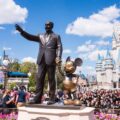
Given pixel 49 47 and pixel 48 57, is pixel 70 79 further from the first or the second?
pixel 49 47

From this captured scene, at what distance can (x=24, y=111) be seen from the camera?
32.4 feet

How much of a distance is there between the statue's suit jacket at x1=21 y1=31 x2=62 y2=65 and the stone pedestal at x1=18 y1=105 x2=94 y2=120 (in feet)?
4.29

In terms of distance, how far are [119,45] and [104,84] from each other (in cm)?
2521

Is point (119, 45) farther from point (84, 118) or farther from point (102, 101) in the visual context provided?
point (84, 118)

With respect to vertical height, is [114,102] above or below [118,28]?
below

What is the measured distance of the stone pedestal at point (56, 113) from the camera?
9.30m

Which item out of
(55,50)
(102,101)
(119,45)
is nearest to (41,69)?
(55,50)

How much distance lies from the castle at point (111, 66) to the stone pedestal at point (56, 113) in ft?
397

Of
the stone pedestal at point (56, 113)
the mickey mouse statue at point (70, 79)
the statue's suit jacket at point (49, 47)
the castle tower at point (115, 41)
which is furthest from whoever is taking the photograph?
the castle tower at point (115, 41)

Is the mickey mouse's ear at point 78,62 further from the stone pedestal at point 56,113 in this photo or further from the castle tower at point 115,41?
the castle tower at point 115,41

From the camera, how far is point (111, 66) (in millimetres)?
141125

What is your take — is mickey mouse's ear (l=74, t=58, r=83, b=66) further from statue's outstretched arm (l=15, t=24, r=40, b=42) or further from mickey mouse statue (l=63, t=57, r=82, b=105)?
statue's outstretched arm (l=15, t=24, r=40, b=42)

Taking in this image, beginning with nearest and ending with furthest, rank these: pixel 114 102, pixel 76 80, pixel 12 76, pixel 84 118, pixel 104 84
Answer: pixel 84 118 < pixel 76 80 < pixel 114 102 < pixel 12 76 < pixel 104 84

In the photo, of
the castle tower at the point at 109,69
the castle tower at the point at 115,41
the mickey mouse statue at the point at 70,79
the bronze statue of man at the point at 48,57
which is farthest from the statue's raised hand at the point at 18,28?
the castle tower at the point at 115,41
